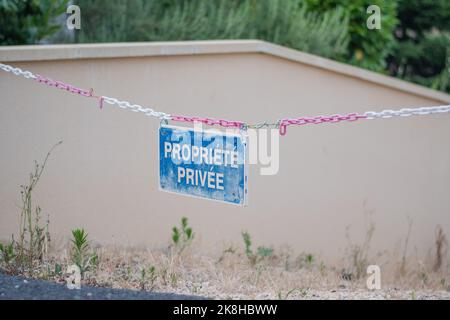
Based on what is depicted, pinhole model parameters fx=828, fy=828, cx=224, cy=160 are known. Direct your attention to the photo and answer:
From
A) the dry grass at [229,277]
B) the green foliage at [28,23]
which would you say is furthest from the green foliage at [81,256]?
the green foliage at [28,23]

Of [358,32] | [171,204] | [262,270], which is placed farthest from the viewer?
[358,32]

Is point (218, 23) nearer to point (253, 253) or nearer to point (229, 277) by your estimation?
point (253, 253)

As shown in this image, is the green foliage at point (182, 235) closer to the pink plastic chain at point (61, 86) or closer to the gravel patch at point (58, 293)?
the pink plastic chain at point (61, 86)

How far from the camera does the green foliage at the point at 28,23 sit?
27.3 ft

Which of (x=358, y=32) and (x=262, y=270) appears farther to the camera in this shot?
(x=358, y=32)

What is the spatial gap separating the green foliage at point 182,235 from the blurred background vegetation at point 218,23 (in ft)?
8.15

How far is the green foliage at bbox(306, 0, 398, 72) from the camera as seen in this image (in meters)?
9.91

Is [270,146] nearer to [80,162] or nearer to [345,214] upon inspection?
[345,214]

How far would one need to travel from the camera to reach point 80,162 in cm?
716

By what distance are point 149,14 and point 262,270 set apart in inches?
150

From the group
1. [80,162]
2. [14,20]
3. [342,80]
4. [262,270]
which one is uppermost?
[14,20]

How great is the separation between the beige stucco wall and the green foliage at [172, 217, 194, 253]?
16 centimetres

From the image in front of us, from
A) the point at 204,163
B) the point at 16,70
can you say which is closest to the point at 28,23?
the point at 16,70

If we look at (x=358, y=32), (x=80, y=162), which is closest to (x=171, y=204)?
(x=80, y=162)
